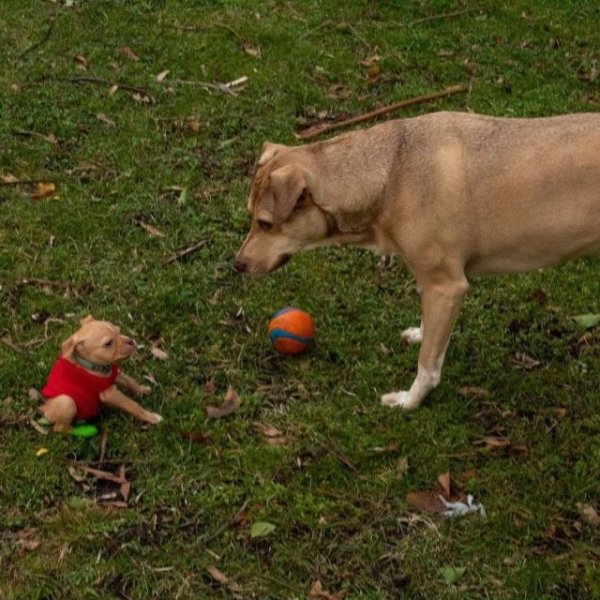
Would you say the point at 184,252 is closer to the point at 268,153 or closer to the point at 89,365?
the point at 268,153

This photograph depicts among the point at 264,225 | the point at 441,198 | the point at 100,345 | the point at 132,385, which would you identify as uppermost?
the point at 441,198

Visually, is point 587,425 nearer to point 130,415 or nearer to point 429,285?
point 429,285

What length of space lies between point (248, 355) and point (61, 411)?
4.50ft

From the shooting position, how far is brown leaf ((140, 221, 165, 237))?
757 cm

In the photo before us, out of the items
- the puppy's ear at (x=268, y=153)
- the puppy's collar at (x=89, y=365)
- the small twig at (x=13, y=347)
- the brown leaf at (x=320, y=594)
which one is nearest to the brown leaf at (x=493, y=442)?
the brown leaf at (x=320, y=594)

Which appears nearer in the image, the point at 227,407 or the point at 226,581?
the point at 226,581

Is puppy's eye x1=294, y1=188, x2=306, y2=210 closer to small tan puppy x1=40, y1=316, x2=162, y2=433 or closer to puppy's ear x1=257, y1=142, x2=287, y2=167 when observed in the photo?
puppy's ear x1=257, y1=142, x2=287, y2=167

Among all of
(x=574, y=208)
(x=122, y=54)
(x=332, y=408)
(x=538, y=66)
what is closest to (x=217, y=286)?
(x=332, y=408)

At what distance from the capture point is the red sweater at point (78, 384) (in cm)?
548

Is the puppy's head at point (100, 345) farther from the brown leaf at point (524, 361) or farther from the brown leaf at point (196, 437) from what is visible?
the brown leaf at point (524, 361)

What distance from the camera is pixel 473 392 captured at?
20.5 ft

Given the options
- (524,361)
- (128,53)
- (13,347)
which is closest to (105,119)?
(128,53)

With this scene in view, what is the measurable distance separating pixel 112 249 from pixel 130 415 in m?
1.99

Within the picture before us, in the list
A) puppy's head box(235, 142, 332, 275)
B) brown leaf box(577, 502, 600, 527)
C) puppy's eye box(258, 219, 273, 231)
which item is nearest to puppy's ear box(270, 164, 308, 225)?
puppy's head box(235, 142, 332, 275)
